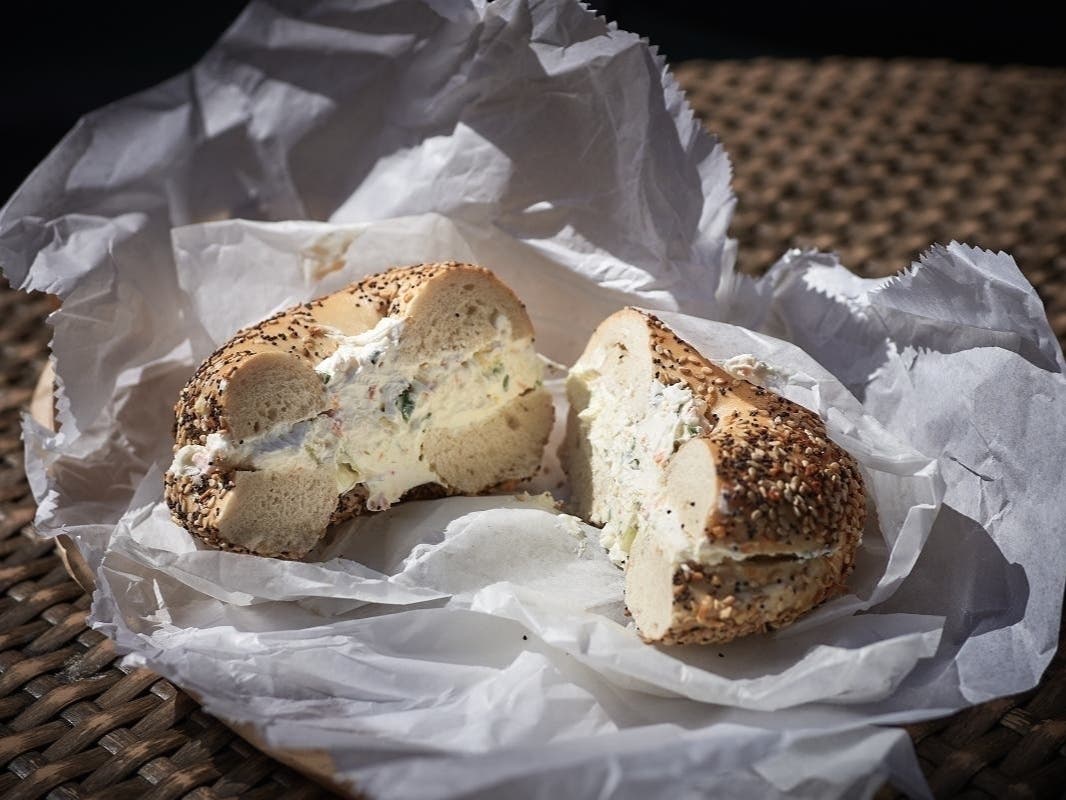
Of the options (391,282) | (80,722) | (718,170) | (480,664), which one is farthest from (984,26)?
(80,722)

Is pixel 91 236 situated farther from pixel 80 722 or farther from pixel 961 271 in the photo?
pixel 961 271

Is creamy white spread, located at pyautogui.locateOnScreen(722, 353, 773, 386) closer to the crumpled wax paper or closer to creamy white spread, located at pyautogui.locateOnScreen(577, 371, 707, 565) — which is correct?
the crumpled wax paper

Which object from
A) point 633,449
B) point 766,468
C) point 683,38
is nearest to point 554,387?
point 633,449

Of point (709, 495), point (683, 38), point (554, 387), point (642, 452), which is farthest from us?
point (683, 38)

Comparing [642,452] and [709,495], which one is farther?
[642,452]

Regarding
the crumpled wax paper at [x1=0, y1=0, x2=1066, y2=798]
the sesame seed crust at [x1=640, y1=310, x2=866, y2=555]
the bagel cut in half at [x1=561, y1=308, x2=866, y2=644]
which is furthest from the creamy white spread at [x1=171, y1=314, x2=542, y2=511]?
the sesame seed crust at [x1=640, y1=310, x2=866, y2=555]

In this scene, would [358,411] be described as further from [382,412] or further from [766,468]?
[766,468]

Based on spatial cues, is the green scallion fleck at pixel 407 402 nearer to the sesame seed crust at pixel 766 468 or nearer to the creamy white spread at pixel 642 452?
the creamy white spread at pixel 642 452
